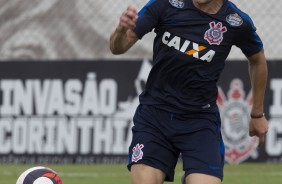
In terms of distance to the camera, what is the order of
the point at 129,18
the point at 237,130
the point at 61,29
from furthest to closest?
the point at 61,29, the point at 237,130, the point at 129,18

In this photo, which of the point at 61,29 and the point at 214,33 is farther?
the point at 61,29

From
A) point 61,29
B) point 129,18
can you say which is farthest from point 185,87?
point 61,29

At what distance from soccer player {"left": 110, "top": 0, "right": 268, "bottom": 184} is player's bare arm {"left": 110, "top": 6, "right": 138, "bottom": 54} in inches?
5.2

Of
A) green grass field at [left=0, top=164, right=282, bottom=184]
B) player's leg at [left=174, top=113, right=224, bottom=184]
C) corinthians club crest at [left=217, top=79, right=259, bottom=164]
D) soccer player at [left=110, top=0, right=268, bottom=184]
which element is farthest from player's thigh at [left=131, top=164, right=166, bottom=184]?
corinthians club crest at [left=217, top=79, right=259, bottom=164]

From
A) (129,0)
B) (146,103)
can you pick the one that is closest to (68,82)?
(129,0)

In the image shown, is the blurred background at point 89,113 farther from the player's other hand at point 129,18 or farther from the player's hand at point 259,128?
the player's other hand at point 129,18

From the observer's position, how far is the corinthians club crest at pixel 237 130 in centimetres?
1277

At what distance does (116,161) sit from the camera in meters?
13.1

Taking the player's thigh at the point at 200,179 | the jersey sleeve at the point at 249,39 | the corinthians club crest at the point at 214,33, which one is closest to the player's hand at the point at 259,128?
the jersey sleeve at the point at 249,39

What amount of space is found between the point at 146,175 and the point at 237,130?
21.2ft

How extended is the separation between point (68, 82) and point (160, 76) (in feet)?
22.2

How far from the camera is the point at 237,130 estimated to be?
12.8 meters

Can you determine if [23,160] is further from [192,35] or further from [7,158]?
[192,35]

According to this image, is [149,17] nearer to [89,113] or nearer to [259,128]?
[259,128]
